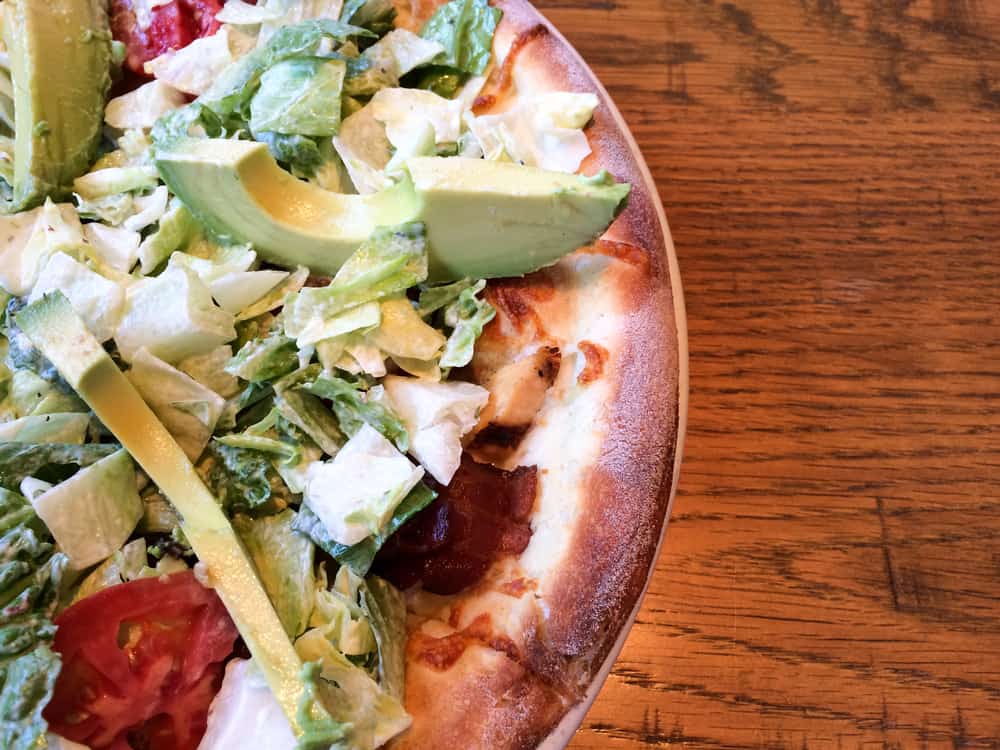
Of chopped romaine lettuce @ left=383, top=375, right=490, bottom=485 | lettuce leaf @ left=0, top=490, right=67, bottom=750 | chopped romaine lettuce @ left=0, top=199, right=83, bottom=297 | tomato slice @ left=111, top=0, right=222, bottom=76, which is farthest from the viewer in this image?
tomato slice @ left=111, top=0, right=222, bottom=76

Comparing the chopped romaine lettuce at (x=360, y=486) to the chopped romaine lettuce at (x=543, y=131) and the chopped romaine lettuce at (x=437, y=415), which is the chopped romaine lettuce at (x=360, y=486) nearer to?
the chopped romaine lettuce at (x=437, y=415)

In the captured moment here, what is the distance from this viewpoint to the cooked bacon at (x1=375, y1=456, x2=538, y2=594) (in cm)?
130

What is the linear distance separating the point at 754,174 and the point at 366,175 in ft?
3.66

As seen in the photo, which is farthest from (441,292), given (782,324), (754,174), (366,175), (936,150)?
(936,150)

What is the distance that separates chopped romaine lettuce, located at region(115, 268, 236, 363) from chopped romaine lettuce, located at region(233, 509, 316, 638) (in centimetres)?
31

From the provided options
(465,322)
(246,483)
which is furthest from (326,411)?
(465,322)

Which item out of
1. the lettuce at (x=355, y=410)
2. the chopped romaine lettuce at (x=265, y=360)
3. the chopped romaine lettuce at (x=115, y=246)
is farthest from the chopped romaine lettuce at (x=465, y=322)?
the chopped romaine lettuce at (x=115, y=246)

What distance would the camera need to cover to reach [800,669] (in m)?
1.65

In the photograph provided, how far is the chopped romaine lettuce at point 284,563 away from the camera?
48.8 inches

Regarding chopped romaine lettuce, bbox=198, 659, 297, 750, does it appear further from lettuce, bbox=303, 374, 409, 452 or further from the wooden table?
the wooden table

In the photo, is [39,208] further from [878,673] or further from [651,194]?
[878,673]

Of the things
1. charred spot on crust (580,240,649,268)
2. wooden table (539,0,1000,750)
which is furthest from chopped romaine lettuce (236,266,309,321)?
wooden table (539,0,1000,750)

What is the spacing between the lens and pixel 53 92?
1604 mm

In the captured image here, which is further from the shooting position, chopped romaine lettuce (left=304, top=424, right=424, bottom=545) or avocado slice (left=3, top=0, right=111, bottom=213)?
avocado slice (left=3, top=0, right=111, bottom=213)
